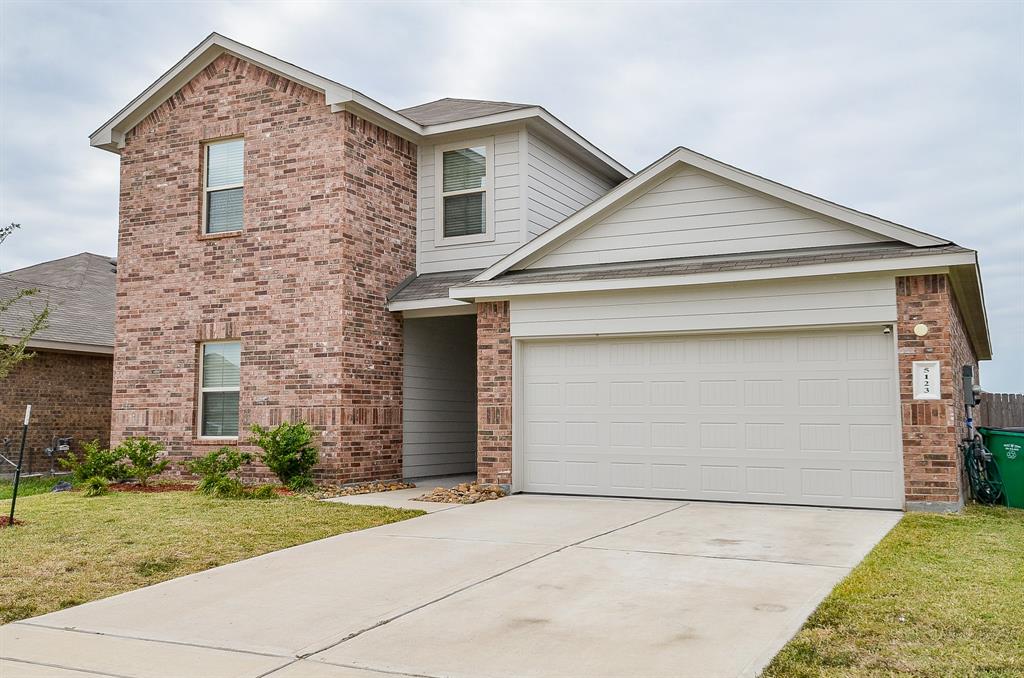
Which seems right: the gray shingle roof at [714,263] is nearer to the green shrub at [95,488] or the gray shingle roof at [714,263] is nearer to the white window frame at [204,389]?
the white window frame at [204,389]

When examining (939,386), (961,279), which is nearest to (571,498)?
(939,386)

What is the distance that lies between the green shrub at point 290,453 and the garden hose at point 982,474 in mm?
9319

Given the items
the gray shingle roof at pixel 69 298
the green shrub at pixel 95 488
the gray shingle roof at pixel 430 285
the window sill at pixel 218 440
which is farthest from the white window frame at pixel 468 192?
the gray shingle roof at pixel 69 298

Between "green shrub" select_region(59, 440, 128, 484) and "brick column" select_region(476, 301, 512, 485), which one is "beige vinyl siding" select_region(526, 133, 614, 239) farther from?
"green shrub" select_region(59, 440, 128, 484)

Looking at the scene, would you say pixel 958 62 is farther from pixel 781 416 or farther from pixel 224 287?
pixel 224 287

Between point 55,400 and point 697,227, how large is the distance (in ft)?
46.4

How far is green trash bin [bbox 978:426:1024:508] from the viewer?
1177 centimetres

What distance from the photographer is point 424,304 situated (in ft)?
48.0

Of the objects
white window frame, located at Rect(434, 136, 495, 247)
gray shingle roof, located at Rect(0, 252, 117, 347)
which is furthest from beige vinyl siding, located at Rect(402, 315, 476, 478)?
gray shingle roof, located at Rect(0, 252, 117, 347)

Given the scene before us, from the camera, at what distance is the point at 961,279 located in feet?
36.8

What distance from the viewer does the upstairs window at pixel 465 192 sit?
1562 centimetres

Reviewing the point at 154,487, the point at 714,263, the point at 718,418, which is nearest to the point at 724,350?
the point at 718,418

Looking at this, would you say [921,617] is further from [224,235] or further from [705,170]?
[224,235]

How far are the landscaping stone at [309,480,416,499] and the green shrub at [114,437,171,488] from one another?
9.00 feet
